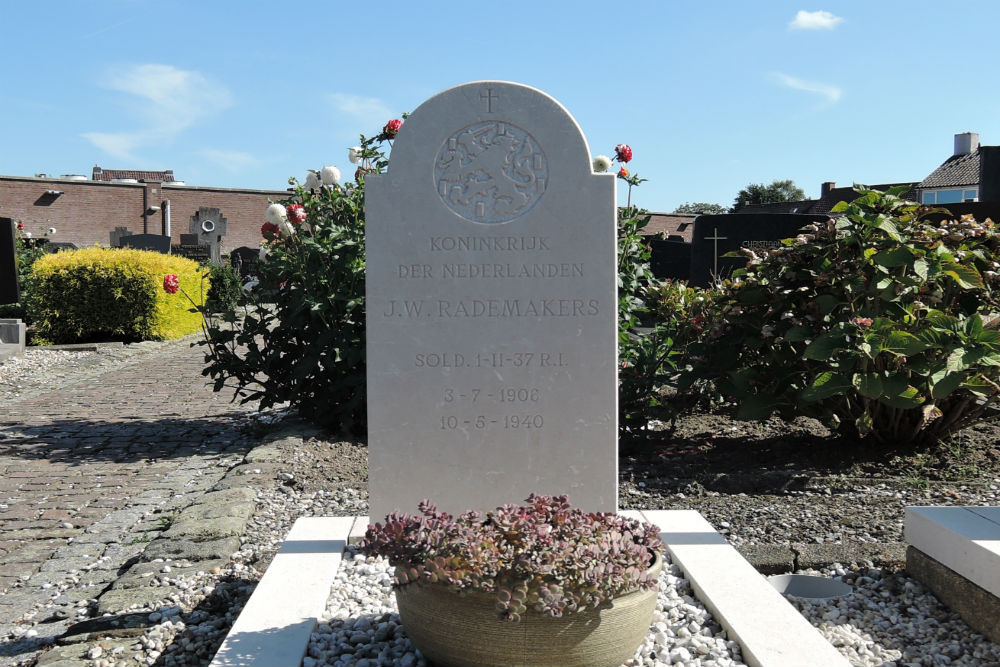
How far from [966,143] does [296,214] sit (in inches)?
1688

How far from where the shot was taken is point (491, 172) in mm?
3293

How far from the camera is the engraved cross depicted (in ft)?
10.9

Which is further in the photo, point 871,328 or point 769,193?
point 769,193

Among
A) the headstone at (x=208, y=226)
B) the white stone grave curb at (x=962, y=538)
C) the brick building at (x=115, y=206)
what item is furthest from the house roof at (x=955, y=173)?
the white stone grave curb at (x=962, y=538)

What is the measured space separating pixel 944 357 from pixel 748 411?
1069 millimetres

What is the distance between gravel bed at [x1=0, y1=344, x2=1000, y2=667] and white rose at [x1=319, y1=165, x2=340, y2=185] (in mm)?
1978

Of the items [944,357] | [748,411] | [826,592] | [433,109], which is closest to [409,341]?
[433,109]

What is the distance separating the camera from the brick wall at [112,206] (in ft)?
128

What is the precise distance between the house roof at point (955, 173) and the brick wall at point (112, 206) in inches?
1156

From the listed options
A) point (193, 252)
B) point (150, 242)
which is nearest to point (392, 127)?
point (193, 252)

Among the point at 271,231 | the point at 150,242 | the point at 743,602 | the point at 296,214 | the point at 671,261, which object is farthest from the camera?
the point at 150,242

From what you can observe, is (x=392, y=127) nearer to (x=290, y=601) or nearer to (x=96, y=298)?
(x=290, y=601)

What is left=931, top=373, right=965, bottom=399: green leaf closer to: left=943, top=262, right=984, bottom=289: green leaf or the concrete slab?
left=943, top=262, right=984, bottom=289: green leaf

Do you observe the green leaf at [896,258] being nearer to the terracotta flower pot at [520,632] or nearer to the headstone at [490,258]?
the headstone at [490,258]
